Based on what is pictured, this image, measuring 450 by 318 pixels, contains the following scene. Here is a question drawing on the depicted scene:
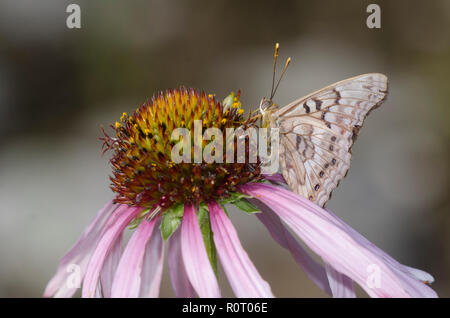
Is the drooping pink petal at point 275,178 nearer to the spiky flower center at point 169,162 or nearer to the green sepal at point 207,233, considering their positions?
the spiky flower center at point 169,162

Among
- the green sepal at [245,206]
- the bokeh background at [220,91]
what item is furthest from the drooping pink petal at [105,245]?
the bokeh background at [220,91]

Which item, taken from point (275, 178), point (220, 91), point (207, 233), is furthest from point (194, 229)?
point (220, 91)

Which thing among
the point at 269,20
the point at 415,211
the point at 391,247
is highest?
the point at 269,20

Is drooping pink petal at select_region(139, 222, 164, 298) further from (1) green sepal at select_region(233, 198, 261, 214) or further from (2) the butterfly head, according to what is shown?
(2) the butterfly head

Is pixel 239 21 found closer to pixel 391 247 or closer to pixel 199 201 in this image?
pixel 391 247

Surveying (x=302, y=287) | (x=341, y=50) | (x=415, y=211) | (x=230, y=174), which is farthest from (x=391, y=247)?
(x=230, y=174)

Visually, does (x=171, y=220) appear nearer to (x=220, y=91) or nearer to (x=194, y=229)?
(x=194, y=229)
